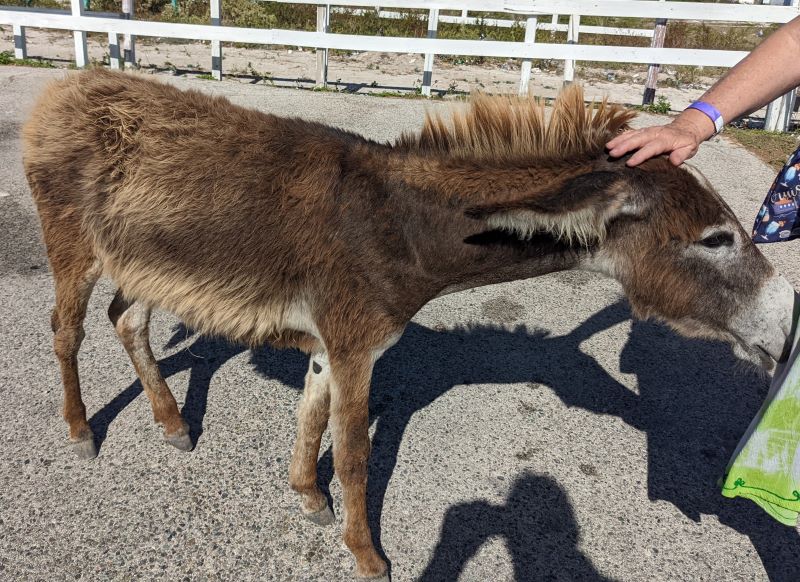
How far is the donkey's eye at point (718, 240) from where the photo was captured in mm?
2201

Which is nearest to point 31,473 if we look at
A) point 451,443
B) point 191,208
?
point 191,208

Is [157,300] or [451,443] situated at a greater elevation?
[157,300]

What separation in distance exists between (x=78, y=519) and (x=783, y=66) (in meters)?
3.50

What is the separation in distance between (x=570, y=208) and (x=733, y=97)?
893 millimetres

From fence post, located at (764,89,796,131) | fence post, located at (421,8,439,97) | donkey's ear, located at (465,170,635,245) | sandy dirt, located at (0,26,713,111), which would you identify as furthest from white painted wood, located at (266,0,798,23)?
donkey's ear, located at (465,170,635,245)

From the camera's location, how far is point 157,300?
256 centimetres

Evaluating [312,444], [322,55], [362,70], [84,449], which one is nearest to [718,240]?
[312,444]

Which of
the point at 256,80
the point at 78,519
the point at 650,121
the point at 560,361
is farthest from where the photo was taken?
the point at 256,80

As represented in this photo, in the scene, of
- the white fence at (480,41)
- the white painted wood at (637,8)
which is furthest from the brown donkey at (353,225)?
the white painted wood at (637,8)

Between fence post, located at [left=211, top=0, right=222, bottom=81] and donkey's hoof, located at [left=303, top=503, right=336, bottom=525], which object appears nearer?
donkey's hoof, located at [left=303, top=503, right=336, bottom=525]

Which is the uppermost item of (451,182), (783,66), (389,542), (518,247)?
(783,66)

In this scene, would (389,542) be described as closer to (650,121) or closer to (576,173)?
(576,173)

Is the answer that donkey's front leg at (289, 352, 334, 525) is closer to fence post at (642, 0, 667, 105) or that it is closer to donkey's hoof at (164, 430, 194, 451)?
donkey's hoof at (164, 430, 194, 451)

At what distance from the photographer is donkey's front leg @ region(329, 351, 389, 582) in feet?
7.73
